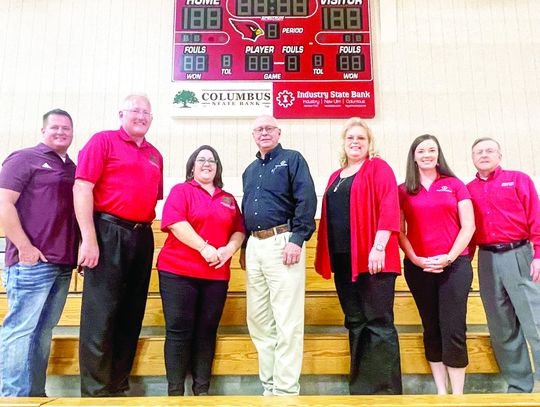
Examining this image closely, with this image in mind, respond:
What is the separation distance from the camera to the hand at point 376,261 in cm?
162

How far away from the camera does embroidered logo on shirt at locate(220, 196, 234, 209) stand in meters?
1.94

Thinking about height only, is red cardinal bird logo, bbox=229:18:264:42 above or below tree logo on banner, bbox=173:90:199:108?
above

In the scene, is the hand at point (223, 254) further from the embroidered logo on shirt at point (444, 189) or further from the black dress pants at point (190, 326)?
the embroidered logo on shirt at point (444, 189)

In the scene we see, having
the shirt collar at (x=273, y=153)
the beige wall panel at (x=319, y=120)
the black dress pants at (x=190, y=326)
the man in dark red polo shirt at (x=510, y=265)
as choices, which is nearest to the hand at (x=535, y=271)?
the man in dark red polo shirt at (x=510, y=265)

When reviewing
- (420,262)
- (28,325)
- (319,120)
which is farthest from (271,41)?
(28,325)

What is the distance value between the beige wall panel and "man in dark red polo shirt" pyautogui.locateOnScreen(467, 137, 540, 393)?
1641 mm

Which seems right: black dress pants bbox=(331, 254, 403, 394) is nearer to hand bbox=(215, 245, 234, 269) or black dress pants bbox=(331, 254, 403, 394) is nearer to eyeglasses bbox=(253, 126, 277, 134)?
hand bbox=(215, 245, 234, 269)

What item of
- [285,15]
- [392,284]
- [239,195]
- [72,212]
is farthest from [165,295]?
[285,15]

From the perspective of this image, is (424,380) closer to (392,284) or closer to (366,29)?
(392,284)

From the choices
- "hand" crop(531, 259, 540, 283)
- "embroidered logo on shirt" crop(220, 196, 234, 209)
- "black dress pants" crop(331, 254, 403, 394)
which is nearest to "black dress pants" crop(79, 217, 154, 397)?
"embroidered logo on shirt" crop(220, 196, 234, 209)

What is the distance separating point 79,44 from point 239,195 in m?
2.05

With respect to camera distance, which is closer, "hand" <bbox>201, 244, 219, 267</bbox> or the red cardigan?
the red cardigan

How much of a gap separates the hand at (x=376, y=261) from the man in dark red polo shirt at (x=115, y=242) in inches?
38.1

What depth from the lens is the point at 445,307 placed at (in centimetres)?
169
